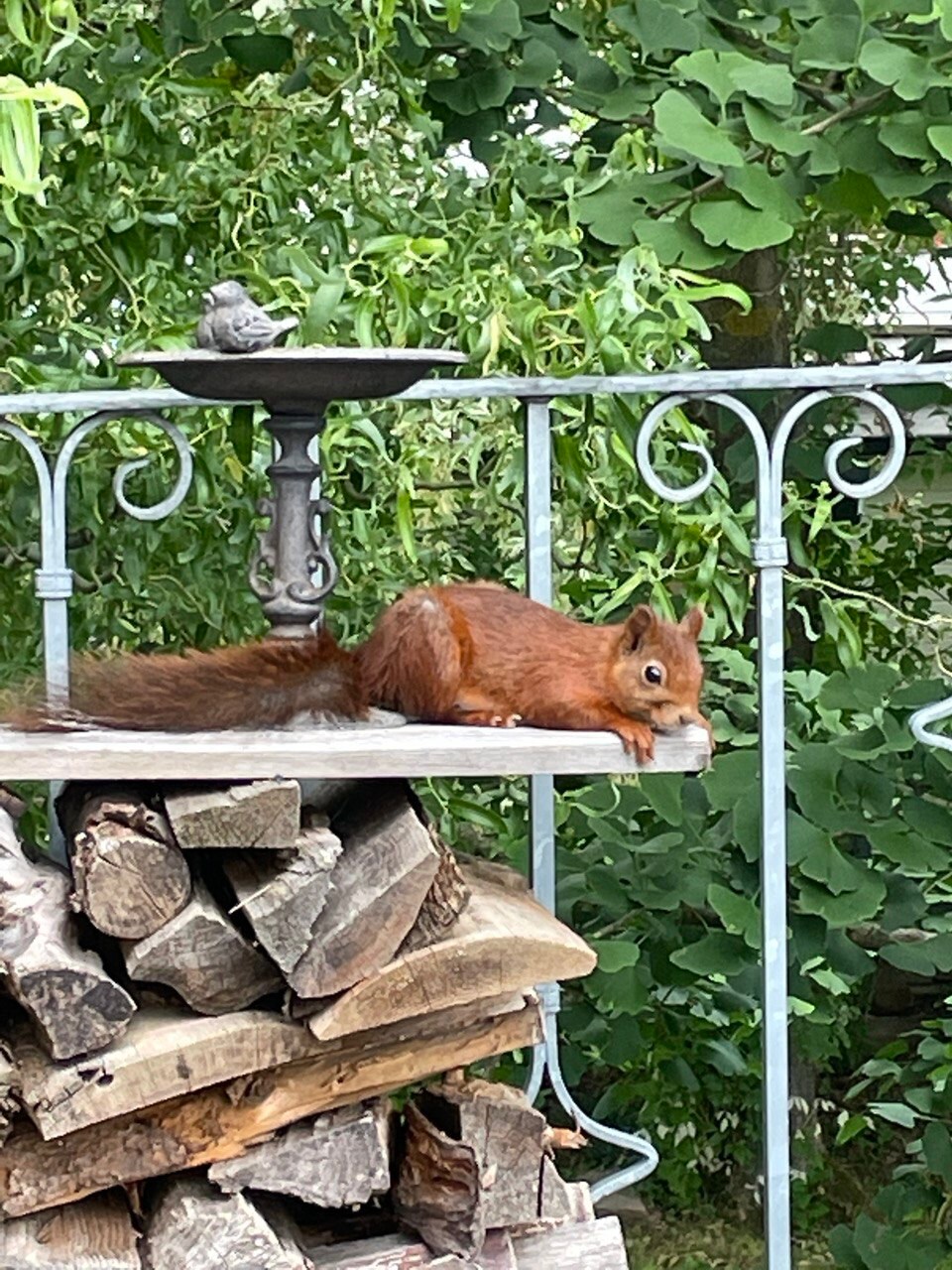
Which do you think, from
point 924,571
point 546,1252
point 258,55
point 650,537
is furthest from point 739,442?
point 546,1252

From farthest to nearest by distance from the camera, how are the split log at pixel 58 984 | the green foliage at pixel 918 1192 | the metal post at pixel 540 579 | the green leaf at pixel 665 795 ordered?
the green foliage at pixel 918 1192 < the green leaf at pixel 665 795 < the metal post at pixel 540 579 < the split log at pixel 58 984

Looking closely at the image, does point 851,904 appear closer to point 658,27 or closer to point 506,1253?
point 506,1253

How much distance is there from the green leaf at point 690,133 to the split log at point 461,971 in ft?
3.05

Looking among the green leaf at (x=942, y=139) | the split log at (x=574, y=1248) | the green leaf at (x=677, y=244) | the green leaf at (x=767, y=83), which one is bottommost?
the split log at (x=574, y=1248)

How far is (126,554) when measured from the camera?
2.57 metres

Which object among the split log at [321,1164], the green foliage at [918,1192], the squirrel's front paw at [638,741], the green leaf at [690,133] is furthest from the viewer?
the green foliage at [918,1192]

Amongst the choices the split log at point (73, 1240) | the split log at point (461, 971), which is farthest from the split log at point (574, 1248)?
the split log at point (73, 1240)

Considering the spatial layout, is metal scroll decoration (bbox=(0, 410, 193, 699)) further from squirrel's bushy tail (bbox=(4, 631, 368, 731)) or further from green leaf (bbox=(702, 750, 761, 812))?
green leaf (bbox=(702, 750, 761, 812))

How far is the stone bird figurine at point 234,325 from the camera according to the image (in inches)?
73.6

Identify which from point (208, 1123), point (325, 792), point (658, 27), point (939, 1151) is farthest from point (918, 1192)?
point (658, 27)

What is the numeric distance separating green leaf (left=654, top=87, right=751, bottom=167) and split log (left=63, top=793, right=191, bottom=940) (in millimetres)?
1031

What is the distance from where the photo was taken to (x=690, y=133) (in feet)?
7.54

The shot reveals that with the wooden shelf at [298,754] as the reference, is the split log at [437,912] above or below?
below

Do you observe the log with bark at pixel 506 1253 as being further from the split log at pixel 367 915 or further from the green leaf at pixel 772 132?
the green leaf at pixel 772 132
